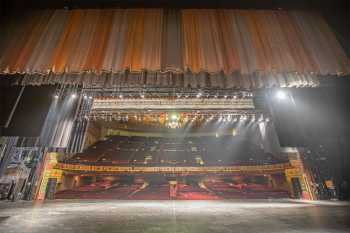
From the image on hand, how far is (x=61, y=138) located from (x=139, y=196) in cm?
369

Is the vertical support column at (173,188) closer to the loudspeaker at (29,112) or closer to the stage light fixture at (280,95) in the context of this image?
the stage light fixture at (280,95)

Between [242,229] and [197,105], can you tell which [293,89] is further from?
[197,105]

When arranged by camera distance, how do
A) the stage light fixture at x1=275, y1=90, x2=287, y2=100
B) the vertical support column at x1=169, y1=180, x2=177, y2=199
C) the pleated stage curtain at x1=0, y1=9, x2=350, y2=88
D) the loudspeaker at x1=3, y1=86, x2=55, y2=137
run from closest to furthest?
1. the pleated stage curtain at x1=0, y1=9, x2=350, y2=88
2. the loudspeaker at x1=3, y1=86, x2=55, y2=137
3. the stage light fixture at x1=275, y1=90, x2=287, y2=100
4. the vertical support column at x1=169, y1=180, x2=177, y2=199

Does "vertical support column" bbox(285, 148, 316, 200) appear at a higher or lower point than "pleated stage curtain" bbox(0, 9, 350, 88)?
lower

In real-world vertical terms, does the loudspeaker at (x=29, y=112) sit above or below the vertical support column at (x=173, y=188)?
above

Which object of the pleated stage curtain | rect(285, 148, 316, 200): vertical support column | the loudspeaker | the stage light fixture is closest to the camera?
the pleated stage curtain

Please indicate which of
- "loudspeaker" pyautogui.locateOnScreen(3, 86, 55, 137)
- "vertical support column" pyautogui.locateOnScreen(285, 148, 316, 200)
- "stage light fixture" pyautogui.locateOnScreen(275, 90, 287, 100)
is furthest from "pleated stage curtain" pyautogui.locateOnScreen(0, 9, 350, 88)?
"vertical support column" pyautogui.locateOnScreen(285, 148, 316, 200)

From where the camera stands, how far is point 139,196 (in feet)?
24.3

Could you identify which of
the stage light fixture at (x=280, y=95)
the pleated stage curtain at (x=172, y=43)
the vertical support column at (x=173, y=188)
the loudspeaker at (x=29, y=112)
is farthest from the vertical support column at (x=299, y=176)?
the loudspeaker at (x=29, y=112)

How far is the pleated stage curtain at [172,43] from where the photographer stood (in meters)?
1.98

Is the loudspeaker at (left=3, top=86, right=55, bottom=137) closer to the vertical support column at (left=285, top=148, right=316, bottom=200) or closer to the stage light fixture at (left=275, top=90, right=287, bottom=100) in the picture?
the stage light fixture at (left=275, top=90, right=287, bottom=100)

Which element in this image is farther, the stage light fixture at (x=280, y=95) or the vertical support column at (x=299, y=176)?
the vertical support column at (x=299, y=176)

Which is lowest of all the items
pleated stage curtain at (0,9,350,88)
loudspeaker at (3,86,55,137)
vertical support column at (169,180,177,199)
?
vertical support column at (169,180,177,199)

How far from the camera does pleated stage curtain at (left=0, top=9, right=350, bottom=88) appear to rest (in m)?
1.98
